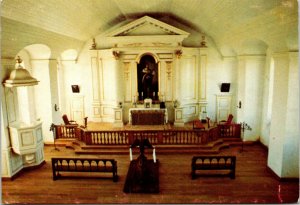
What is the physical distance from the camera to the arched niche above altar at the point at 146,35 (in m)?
11.7

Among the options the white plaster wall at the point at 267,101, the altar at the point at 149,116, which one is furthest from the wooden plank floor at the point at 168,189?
the altar at the point at 149,116

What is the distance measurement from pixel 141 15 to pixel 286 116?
822 centimetres

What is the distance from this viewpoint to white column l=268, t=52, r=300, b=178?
22.1 feet

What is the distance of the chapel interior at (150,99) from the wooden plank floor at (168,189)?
0.03 meters

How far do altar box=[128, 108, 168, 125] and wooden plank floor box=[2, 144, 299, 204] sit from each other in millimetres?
3910

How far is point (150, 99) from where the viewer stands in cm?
1241

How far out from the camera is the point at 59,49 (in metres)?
10.6

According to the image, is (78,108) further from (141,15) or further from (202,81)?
(202,81)

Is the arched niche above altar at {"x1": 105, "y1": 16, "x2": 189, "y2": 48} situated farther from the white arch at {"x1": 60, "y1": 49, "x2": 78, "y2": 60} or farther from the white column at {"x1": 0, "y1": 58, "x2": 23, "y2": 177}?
the white column at {"x1": 0, "y1": 58, "x2": 23, "y2": 177}

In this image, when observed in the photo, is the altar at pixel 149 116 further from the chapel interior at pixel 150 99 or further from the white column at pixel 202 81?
the white column at pixel 202 81

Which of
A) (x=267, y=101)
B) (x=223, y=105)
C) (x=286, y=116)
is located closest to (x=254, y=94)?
(x=267, y=101)

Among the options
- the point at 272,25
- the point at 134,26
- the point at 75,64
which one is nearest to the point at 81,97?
the point at 75,64

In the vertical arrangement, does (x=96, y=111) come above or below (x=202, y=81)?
below

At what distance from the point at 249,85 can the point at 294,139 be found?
381 centimetres
